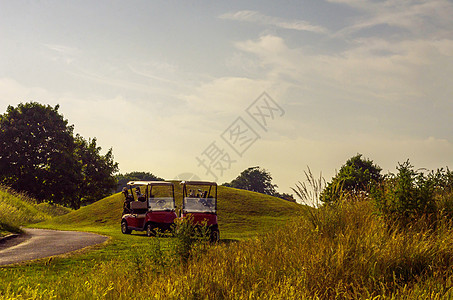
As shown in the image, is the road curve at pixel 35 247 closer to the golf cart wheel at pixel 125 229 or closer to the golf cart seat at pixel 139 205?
the golf cart seat at pixel 139 205

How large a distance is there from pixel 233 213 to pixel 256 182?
60124 mm

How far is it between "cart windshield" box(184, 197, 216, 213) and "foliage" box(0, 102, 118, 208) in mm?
36699

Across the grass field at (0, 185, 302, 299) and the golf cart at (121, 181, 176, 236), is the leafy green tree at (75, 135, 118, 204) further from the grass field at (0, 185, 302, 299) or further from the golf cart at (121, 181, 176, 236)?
the golf cart at (121, 181, 176, 236)

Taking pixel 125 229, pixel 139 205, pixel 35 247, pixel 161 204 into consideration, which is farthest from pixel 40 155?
pixel 35 247

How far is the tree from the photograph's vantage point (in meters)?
89.3

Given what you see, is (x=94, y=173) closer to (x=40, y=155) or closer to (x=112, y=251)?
(x=40, y=155)

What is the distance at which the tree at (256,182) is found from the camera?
8931cm

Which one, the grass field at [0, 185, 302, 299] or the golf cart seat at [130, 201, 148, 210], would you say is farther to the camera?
the golf cart seat at [130, 201, 148, 210]

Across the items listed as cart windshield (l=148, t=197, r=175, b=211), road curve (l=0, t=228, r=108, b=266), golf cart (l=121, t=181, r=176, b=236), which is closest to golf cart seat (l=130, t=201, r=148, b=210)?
golf cart (l=121, t=181, r=176, b=236)

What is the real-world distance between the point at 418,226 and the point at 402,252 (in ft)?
Result: 9.30

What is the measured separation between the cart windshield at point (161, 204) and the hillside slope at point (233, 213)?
6.58 metres

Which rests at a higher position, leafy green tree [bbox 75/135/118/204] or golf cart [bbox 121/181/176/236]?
leafy green tree [bbox 75/135/118/204]

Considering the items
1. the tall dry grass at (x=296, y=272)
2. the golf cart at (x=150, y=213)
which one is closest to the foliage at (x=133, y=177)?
the golf cart at (x=150, y=213)

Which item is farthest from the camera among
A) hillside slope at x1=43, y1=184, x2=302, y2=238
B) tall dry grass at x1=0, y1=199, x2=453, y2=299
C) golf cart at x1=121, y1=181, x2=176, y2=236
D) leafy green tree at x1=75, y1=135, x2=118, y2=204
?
leafy green tree at x1=75, y1=135, x2=118, y2=204
